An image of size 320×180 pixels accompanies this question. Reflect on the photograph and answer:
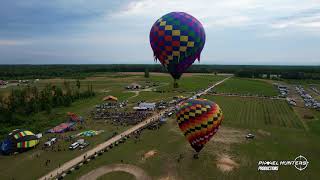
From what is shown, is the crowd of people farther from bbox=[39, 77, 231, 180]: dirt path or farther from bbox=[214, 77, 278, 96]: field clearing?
bbox=[214, 77, 278, 96]: field clearing

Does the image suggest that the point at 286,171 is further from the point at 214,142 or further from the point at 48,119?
the point at 48,119

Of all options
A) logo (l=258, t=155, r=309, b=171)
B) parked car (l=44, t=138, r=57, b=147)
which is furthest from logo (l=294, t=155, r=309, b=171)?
parked car (l=44, t=138, r=57, b=147)

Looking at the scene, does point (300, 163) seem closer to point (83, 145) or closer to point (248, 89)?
point (83, 145)

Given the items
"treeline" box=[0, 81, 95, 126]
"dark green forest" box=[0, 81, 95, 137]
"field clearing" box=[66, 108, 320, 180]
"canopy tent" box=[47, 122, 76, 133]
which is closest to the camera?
"field clearing" box=[66, 108, 320, 180]

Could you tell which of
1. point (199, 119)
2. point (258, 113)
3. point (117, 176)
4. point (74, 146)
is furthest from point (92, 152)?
point (258, 113)

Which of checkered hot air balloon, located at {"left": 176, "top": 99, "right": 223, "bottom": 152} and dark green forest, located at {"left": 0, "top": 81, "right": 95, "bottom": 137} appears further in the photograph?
dark green forest, located at {"left": 0, "top": 81, "right": 95, "bottom": 137}

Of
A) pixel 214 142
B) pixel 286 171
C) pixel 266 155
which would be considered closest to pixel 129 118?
pixel 214 142

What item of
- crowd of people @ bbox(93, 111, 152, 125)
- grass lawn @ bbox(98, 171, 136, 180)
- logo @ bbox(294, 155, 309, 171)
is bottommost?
grass lawn @ bbox(98, 171, 136, 180)
